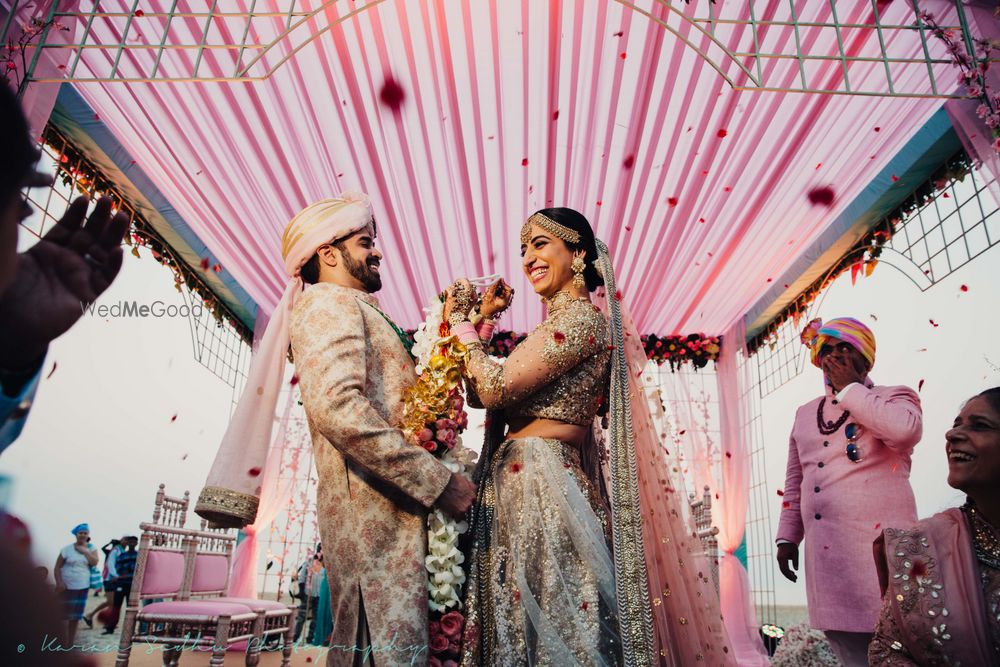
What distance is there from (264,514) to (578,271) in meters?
5.97

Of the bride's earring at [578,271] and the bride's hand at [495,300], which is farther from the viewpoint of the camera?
the bride's earring at [578,271]

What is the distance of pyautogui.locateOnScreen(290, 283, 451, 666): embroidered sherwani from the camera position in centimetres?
147

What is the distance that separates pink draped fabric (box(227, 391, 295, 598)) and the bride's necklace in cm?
525

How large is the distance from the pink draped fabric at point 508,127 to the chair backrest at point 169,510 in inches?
76.3

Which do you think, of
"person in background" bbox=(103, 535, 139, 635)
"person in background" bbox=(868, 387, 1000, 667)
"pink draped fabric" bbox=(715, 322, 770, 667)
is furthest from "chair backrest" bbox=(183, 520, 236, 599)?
"pink draped fabric" bbox=(715, 322, 770, 667)

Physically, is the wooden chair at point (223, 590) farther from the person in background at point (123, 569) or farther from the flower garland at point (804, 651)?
the flower garland at point (804, 651)

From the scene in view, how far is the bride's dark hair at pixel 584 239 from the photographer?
2.13 metres

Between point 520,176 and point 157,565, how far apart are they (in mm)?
3395

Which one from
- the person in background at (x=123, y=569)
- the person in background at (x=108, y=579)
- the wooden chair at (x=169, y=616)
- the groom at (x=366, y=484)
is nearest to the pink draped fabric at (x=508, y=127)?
the groom at (x=366, y=484)

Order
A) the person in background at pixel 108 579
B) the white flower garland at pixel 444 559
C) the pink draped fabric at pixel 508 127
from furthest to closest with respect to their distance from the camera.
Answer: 1. the person in background at pixel 108 579
2. the pink draped fabric at pixel 508 127
3. the white flower garland at pixel 444 559

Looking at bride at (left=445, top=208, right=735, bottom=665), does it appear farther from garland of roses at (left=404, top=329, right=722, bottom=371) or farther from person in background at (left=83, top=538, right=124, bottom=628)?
person in background at (left=83, top=538, right=124, bottom=628)

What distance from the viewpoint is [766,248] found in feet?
17.6

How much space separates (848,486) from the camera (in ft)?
8.84

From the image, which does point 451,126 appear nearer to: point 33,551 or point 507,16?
point 507,16
